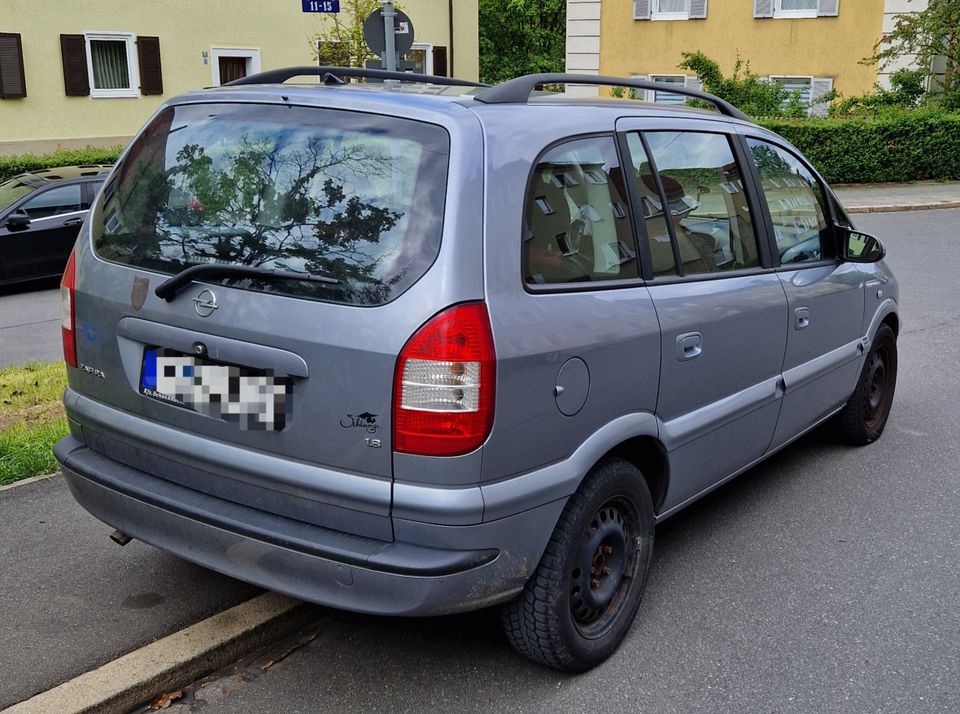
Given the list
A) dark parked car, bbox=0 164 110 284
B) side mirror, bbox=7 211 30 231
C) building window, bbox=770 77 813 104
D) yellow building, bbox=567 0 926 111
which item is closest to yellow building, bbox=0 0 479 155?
yellow building, bbox=567 0 926 111

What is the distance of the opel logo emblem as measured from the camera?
3105 millimetres

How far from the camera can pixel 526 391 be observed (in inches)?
118

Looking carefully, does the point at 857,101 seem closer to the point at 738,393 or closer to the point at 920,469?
the point at 920,469

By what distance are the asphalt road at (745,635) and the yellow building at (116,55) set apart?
63.4ft

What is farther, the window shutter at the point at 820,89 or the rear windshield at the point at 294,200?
the window shutter at the point at 820,89

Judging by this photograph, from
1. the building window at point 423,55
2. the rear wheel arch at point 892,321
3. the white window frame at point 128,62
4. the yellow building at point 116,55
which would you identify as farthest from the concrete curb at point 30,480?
the building window at point 423,55

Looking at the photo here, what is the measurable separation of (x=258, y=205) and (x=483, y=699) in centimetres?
172

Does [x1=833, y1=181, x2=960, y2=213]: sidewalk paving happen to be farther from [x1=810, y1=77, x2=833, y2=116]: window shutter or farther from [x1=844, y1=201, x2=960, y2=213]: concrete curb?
[x1=810, y1=77, x2=833, y2=116]: window shutter

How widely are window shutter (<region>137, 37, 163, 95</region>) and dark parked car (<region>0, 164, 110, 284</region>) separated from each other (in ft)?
32.4

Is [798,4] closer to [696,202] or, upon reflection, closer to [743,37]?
[743,37]

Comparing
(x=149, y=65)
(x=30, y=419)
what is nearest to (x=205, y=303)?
(x=30, y=419)

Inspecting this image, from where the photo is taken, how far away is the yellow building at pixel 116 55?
67.3 feet

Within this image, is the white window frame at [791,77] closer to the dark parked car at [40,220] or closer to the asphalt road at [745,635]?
the dark parked car at [40,220]

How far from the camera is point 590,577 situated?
11.4 ft
